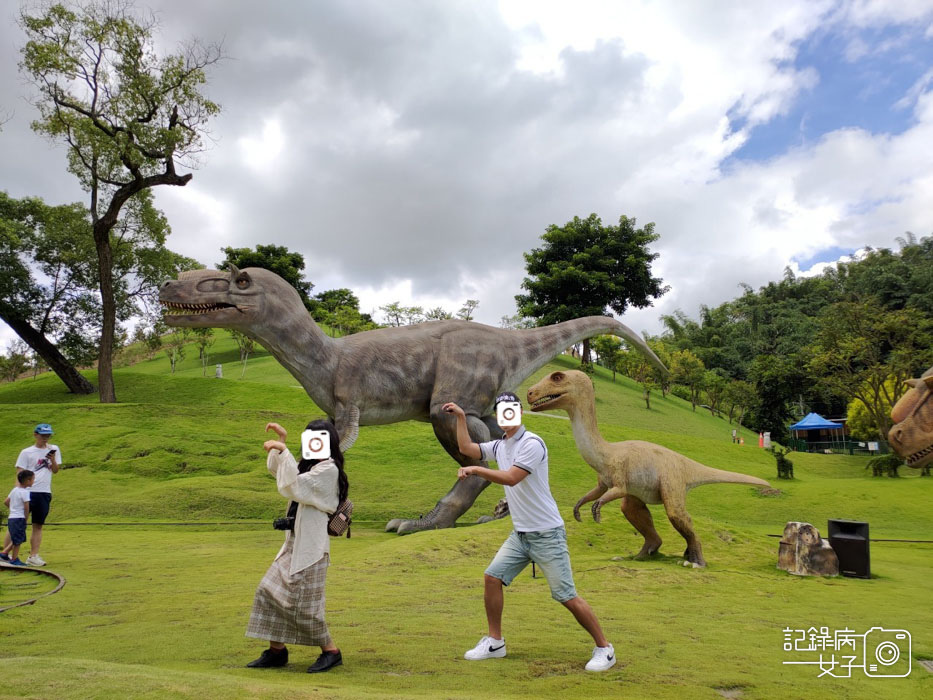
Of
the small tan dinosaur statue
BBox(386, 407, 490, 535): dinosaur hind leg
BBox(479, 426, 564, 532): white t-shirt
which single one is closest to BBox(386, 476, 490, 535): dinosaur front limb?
BBox(386, 407, 490, 535): dinosaur hind leg

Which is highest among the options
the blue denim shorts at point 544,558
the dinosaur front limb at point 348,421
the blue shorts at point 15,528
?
the dinosaur front limb at point 348,421

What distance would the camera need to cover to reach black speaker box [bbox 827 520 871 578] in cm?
671

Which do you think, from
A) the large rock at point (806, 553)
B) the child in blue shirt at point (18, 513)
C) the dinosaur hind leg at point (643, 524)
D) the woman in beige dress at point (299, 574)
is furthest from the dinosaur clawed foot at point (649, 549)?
the child in blue shirt at point (18, 513)

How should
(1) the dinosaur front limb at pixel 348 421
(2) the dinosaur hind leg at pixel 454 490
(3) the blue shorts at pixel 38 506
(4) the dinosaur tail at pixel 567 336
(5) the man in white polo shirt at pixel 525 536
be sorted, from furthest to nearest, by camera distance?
(4) the dinosaur tail at pixel 567 336, (2) the dinosaur hind leg at pixel 454 490, (1) the dinosaur front limb at pixel 348 421, (3) the blue shorts at pixel 38 506, (5) the man in white polo shirt at pixel 525 536

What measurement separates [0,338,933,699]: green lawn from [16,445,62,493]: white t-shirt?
2.61 feet

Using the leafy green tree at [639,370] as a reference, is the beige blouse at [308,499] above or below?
below

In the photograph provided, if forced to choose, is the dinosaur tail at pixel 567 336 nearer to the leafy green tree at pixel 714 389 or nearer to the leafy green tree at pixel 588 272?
the leafy green tree at pixel 588 272

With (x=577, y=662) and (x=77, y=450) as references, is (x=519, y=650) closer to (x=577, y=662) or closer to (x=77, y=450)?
(x=577, y=662)

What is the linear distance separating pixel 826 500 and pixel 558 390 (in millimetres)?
8297

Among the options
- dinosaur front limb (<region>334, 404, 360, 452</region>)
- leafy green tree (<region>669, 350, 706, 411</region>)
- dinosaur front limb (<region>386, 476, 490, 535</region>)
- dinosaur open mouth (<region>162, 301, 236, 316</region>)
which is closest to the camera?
dinosaur open mouth (<region>162, 301, 236, 316</region>)

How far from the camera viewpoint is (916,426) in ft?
10.4

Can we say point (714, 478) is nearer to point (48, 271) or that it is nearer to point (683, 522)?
point (683, 522)

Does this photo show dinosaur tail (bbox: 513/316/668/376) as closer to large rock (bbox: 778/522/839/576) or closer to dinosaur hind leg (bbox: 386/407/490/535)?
dinosaur hind leg (bbox: 386/407/490/535)

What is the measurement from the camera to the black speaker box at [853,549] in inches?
264
